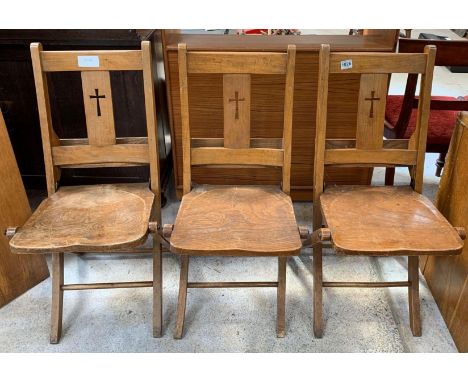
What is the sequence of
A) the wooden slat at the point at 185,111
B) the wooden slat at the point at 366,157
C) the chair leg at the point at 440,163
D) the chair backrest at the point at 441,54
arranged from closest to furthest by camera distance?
the wooden slat at the point at 185,111
the wooden slat at the point at 366,157
the chair backrest at the point at 441,54
the chair leg at the point at 440,163

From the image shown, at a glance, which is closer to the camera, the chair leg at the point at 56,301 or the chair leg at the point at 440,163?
the chair leg at the point at 56,301

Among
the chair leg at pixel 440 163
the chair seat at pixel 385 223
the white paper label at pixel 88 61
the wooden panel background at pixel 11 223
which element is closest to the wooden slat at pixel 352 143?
the chair seat at pixel 385 223

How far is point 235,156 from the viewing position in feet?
5.53

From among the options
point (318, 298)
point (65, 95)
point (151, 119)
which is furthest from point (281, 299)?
point (65, 95)

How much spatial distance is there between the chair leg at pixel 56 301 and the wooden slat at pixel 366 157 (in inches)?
44.3

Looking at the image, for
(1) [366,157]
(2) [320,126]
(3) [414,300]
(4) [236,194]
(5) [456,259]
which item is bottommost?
(3) [414,300]

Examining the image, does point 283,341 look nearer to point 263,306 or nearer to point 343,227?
point 263,306

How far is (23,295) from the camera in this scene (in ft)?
6.24

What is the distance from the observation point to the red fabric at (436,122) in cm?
212

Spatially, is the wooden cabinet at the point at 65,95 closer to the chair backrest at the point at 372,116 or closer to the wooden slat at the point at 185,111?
the wooden slat at the point at 185,111

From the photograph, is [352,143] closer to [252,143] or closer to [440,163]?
[252,143]

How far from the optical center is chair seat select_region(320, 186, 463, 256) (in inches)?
53.8

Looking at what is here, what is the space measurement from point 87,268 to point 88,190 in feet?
1.76

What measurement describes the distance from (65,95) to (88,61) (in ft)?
2.23
